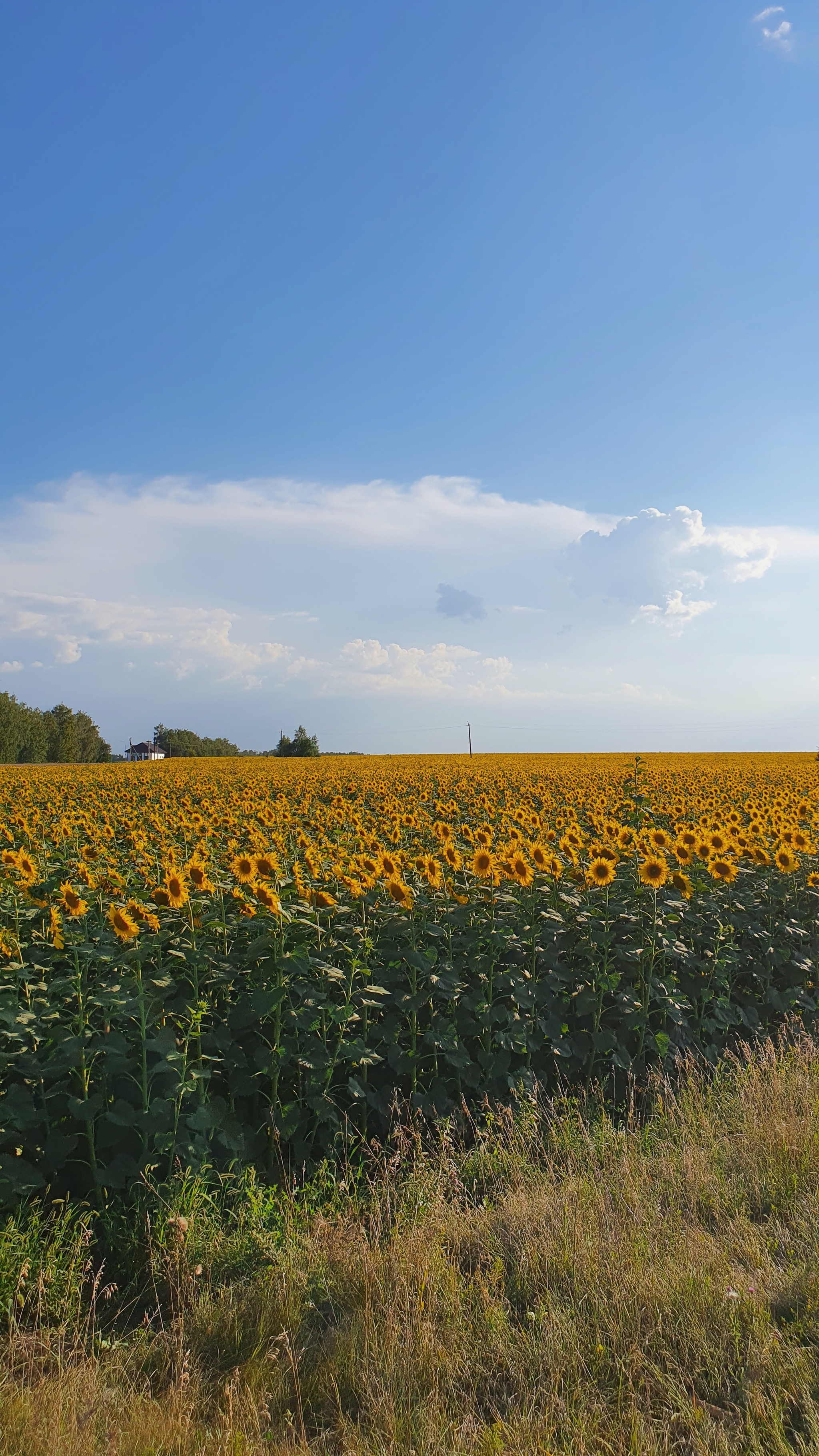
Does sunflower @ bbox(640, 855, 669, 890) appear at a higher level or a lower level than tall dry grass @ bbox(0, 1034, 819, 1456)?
higher

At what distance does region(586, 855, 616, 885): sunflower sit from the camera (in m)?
6.23

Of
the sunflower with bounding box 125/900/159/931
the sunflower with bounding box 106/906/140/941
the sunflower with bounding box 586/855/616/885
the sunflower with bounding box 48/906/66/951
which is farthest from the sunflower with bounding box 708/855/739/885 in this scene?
the sunflower with bounding box 48/906/66/951

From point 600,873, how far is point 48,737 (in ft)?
359

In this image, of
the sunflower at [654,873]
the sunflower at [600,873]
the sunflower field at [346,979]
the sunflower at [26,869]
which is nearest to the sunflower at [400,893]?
the sunflower field at [346,979]

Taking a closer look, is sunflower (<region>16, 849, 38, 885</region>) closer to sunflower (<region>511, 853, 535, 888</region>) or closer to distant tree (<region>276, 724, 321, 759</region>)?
sunflower (<region>511, 853, 535, 888</region>)

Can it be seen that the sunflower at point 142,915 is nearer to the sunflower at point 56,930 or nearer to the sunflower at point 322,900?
the sunflower at point 56,930

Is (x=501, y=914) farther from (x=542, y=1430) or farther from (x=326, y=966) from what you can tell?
(x=542, y=1430)

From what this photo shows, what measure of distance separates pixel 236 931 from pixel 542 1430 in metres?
3.29

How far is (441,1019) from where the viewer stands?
5430 mm

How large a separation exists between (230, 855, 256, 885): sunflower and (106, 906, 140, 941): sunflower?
0.75 metres

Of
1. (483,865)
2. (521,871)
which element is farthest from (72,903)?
(521,871)

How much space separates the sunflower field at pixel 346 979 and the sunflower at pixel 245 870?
0.08 ft

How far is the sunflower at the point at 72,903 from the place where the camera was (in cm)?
517

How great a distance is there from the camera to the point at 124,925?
496cm
